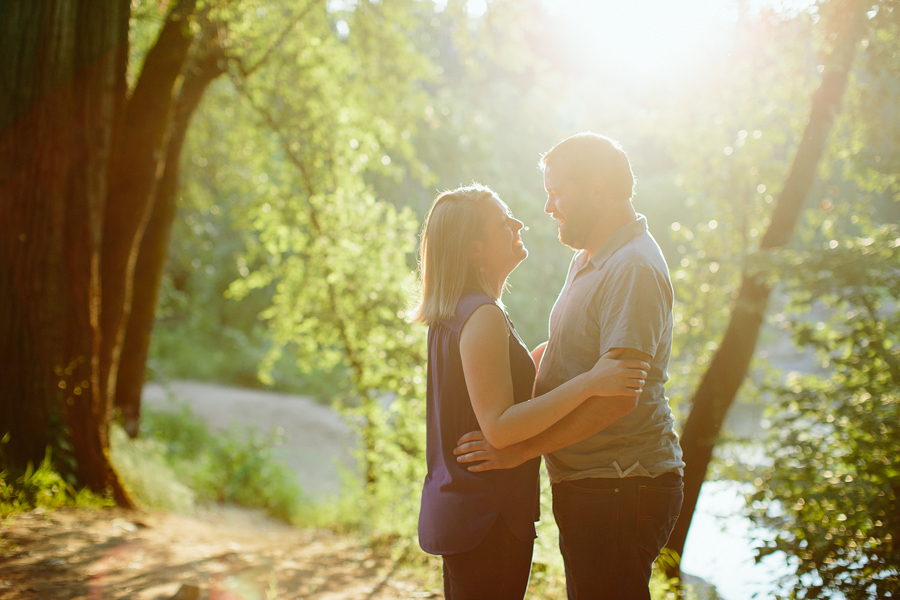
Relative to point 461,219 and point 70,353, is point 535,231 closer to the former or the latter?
point 70,353

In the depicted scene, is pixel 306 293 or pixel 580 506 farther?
pixel 306 293

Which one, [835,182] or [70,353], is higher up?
[835,182]

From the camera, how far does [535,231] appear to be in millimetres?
17094

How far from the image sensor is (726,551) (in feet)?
23.9

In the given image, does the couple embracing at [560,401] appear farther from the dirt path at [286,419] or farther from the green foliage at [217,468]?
the dirt path at [286,419]

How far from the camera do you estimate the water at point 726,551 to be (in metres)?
4.80

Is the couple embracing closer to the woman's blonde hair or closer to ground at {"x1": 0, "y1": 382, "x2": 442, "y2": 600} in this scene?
the woman's blonde hair

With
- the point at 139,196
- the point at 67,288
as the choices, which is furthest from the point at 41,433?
the point at 139,196

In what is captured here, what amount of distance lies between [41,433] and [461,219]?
4.05 meters

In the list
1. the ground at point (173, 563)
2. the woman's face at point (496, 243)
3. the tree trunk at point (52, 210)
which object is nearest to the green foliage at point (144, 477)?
the ground at point (173, 563)

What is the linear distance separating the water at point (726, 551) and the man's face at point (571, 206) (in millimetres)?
2819

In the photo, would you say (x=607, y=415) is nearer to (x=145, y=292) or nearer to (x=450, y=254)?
(x=450, y=254)

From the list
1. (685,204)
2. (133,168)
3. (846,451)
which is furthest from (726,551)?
(133,168)

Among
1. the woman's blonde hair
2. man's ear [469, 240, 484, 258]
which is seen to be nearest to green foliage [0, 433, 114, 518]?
the woman's blonde hair
